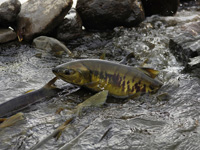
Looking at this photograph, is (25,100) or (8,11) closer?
(25,100)

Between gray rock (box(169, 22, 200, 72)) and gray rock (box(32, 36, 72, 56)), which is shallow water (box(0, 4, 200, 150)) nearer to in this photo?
gray rock (box(169, 22, 200, 72))

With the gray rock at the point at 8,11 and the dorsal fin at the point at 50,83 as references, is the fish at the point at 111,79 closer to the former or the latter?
the dorsal fin at the point at 50,83

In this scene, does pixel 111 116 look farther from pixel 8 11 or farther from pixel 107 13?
pixel 107 13

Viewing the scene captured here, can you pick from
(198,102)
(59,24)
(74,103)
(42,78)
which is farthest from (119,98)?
(59,24)

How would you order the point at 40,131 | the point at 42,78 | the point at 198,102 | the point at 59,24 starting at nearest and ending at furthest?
the point at 40,131 → the point at 198,102 → the point at 42,78 → the point at 59,24

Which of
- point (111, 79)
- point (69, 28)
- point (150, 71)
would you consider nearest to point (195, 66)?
point (150, 71)

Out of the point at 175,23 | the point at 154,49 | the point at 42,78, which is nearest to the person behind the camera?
the point at 42,78

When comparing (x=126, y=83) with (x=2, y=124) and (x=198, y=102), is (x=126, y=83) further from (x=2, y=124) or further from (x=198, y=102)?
(x=2, y=124)

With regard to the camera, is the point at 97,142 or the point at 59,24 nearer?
the point at 97,142
